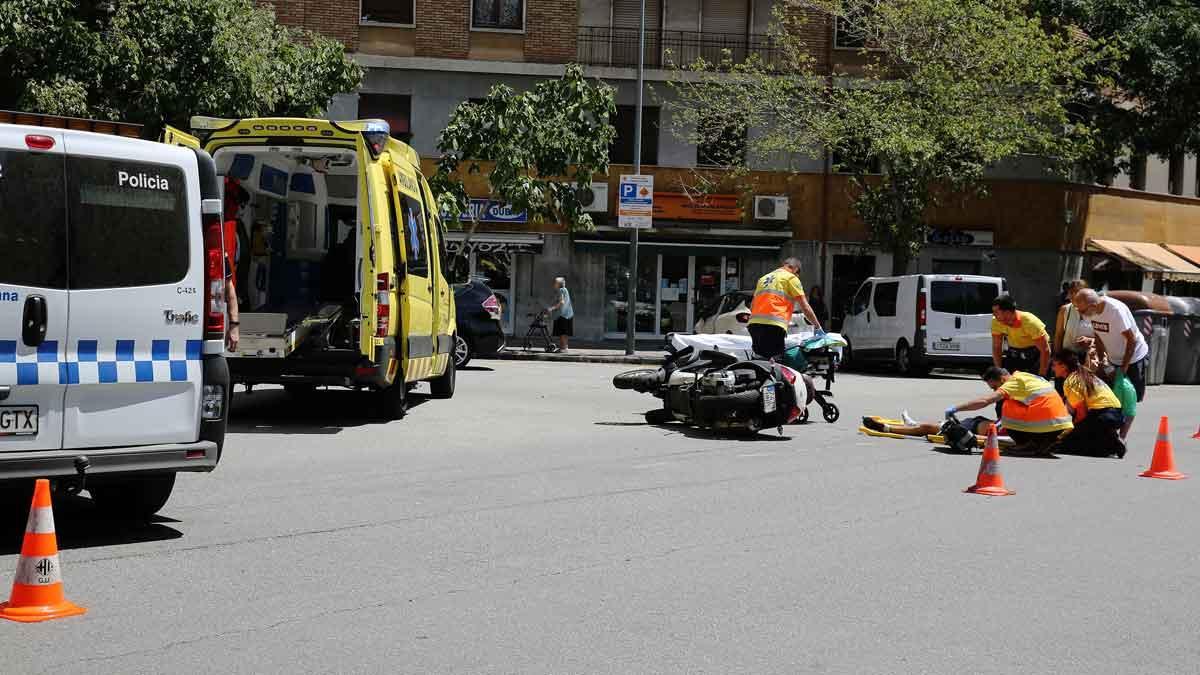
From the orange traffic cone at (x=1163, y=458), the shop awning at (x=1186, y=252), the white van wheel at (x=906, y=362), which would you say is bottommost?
the white van wheel at (x=906, y=362)

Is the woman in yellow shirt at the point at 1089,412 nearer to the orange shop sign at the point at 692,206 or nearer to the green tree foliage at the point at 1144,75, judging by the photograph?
the green tree foliage at the point at 1144,75

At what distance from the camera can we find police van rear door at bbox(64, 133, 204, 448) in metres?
7.18

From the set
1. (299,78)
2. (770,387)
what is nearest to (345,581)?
(770,387)

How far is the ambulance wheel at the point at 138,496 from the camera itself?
802 centimetres

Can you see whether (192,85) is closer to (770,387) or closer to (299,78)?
(299,78)

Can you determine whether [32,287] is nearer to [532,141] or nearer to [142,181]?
[142,181]

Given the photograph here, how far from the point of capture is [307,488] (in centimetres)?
980

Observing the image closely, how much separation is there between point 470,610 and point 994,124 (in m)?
26.7

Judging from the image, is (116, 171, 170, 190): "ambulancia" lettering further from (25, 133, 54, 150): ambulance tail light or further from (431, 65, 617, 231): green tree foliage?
(431, 65, 617, 231): green tree foliage

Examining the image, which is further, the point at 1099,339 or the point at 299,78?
the point at 299,78

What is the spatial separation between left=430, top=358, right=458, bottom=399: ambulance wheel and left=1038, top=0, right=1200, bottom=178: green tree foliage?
2103 cm

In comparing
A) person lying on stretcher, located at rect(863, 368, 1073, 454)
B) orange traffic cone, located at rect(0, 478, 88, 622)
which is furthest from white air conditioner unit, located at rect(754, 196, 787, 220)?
orange traffic cone, located at rect(0, 478, 88, 622)

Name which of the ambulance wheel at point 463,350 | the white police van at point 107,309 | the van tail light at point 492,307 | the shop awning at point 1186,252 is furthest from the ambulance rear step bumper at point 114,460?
the shop awning at point 1186,252

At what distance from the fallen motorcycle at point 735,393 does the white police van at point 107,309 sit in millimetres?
6647
